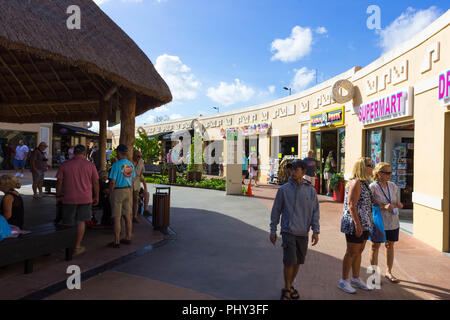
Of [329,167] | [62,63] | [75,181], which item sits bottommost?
[75,181]

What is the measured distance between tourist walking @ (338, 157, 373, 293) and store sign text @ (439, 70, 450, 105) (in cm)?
290

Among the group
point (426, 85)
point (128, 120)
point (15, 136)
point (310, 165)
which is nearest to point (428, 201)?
point (426, 85)

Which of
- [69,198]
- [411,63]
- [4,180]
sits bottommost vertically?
[69,198]

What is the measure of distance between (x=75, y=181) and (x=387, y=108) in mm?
7318

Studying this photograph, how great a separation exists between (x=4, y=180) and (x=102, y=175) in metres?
2.81

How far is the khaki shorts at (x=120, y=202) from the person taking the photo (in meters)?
5.42

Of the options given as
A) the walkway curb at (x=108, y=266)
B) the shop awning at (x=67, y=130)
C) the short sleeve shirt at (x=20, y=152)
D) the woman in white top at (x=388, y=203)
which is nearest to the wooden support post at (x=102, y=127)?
the walkway curb at (x=108, y=266)

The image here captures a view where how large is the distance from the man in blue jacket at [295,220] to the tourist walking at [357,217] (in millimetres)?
501

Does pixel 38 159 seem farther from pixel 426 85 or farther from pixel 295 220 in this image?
pixel 426 85

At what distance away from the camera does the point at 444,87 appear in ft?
18.5

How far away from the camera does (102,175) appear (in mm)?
7082
